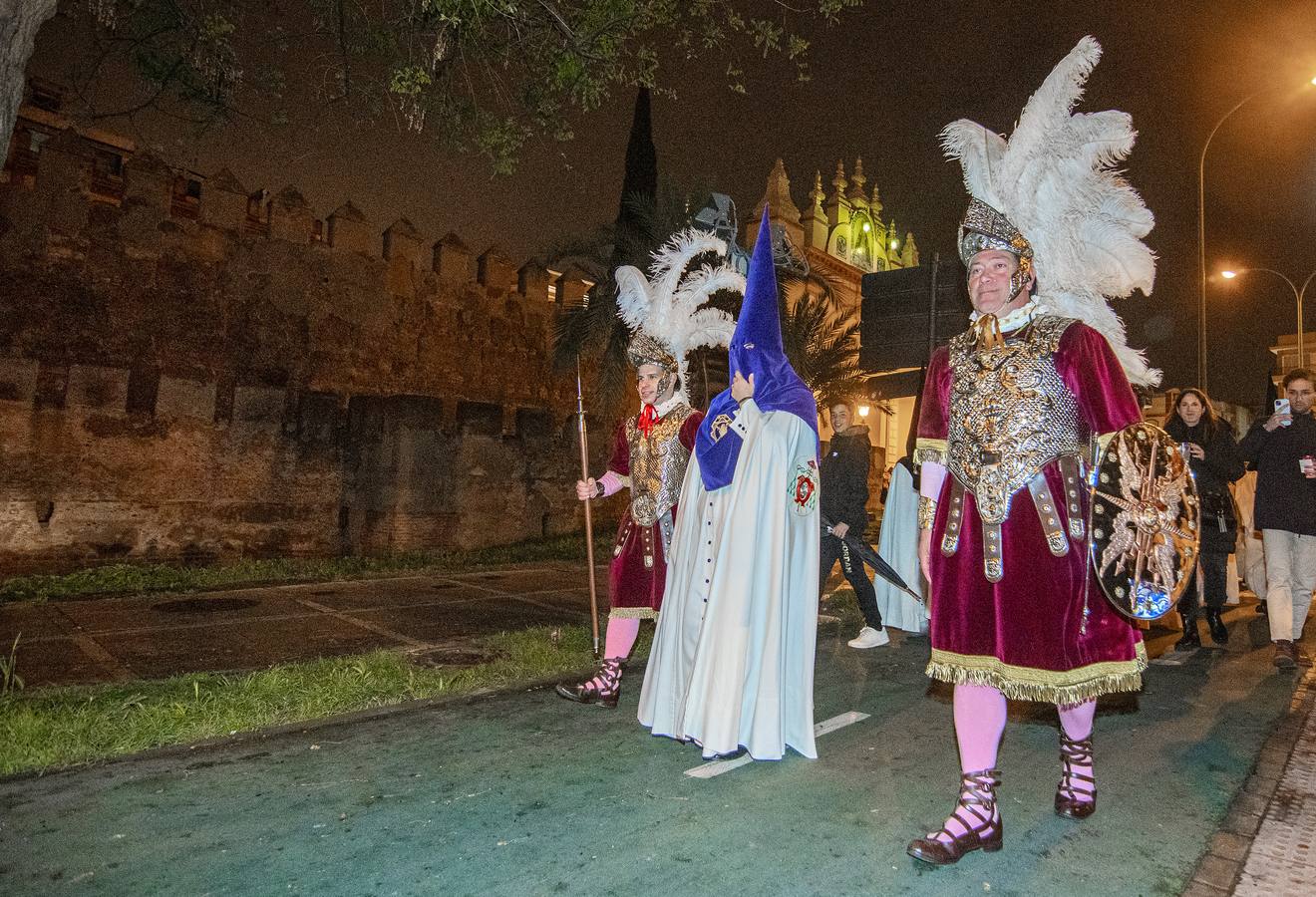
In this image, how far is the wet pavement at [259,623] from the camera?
555cm

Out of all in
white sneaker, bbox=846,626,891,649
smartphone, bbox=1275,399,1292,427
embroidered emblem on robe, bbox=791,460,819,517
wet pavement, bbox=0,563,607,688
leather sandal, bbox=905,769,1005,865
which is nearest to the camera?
leather sandal, bbox=905,769,1005,865

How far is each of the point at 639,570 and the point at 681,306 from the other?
171cm

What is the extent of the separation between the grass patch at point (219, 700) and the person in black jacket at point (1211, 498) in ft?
18.0

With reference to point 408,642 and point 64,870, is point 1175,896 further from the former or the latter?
point 408,642

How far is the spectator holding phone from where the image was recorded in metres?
6.00

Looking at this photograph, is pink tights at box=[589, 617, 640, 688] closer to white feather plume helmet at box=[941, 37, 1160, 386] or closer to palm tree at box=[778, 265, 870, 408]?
white feather plume helmet at box=[941, 37, 1160, 386]

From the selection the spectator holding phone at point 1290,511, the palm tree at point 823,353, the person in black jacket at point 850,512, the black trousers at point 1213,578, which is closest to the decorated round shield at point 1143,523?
the person in black jacket at point 850,512

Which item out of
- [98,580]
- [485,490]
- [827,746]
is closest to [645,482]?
[827,746]

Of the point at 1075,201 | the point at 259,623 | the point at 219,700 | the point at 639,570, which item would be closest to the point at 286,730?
the point at 219,700

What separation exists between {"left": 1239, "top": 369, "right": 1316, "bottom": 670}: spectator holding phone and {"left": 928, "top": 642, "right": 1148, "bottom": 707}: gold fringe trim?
427 cm

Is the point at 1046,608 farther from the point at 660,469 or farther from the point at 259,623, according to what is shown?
the point at 259,623

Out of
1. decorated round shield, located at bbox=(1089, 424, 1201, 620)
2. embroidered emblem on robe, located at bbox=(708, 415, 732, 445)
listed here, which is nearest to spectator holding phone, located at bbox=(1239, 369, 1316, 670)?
decorated round shield, located at bbox=(1089, 424, 1201, 620)

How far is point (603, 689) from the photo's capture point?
15.3ft

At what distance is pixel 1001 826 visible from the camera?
3.00 meters
